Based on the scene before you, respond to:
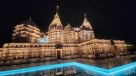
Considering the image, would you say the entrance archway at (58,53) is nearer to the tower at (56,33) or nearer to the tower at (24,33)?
the tower at (56,33)

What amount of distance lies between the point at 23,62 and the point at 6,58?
3.17 meters

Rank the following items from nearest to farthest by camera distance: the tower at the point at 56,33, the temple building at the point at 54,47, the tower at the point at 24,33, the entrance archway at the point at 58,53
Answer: the temple building at the point at 54,47
the entrance archway at the point at 58,53
the tower at the point at 24,33
the tower at the point at 56,33

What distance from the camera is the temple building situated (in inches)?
686

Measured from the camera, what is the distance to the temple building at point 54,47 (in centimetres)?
1742

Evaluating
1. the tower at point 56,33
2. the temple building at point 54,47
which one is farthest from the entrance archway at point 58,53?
the tower at point 56,33

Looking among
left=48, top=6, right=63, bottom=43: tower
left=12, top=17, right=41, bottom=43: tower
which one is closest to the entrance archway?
left=48, top=6, right=63, bottom=43: tower

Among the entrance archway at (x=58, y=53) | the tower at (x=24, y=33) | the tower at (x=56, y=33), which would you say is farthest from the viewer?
the tower at (x=56, y=33)

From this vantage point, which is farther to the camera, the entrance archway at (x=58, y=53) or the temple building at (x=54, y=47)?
the entrance archway at (x=58, y=53)

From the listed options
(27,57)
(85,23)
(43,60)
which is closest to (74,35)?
(85,23)

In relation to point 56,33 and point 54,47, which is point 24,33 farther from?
point 54,47

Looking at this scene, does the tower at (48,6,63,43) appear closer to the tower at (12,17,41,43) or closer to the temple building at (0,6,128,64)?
the temple building at (0,6,128,64)

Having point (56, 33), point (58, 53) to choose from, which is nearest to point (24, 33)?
point (56, 33)

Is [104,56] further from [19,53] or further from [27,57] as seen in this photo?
[19,53]

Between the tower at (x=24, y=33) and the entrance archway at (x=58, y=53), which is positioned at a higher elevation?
the tower at (x=24, y=33)
